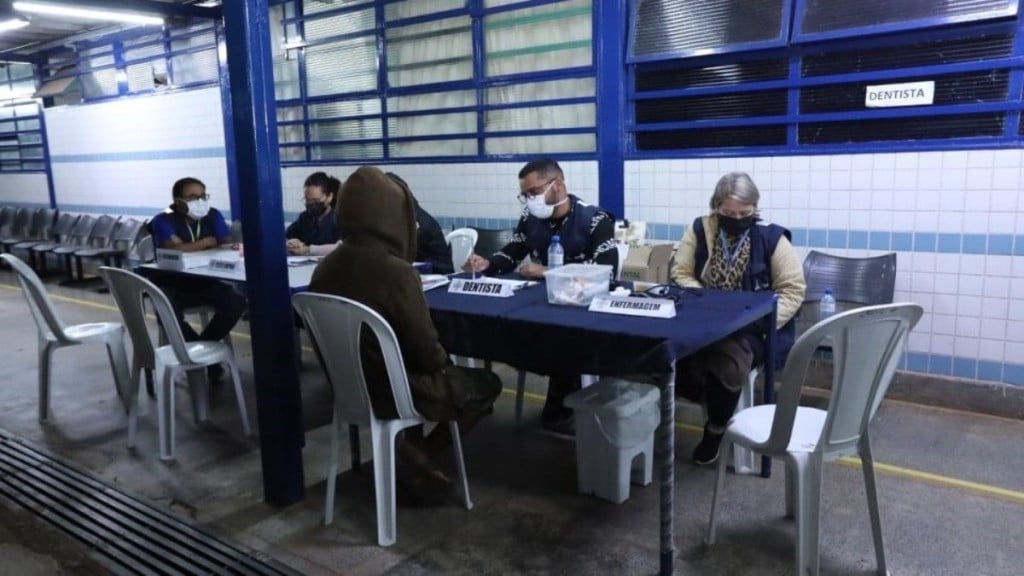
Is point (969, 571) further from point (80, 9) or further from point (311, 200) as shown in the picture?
point (80, 9)

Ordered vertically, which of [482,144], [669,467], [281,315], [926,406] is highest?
[482,144]

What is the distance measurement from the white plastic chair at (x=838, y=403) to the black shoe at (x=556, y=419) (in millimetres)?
1520

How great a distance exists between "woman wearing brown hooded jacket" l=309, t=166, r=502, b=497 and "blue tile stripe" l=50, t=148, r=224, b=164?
18.4 feet

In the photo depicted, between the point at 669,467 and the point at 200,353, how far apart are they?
245 cm

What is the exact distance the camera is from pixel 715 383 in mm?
3041

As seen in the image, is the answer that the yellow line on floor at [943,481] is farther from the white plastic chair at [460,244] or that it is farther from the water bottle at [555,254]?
the white plastic chair at [460,244]

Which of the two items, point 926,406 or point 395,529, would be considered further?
point 926,406

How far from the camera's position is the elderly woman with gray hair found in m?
3.08

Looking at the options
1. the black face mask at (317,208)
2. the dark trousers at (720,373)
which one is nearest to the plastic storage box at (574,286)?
the dark trousers at (720,373)

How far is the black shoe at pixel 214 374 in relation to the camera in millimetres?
4815

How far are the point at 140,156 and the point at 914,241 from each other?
810cm

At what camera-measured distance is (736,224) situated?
342 centimetres

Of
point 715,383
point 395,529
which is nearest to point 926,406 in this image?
point 715,383

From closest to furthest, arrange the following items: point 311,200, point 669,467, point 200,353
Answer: point 669,467, point 200,353, point 311,200
